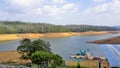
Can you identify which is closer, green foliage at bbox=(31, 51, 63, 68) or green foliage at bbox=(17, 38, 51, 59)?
green foliage at bbox=(31, 51, 63, 68)

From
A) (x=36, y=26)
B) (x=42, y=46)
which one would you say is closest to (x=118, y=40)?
(x=36, y=26)

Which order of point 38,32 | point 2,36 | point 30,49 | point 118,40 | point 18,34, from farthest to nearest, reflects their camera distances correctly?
point 38,32, point 18,34, point 2,36, point 118,40, point 30,49

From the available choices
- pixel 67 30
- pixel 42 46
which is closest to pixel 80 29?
pixel 67 30

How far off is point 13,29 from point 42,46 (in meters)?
72.7

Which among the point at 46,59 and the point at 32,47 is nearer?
the point at 46,59

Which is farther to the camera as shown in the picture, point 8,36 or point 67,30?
point 67,30

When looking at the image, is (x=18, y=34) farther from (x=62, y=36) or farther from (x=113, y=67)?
(x=113, y=67)

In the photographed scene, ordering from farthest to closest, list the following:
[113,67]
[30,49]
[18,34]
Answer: [18,34]
[30,49]
[113,67]

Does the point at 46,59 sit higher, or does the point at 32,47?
the point at 32,47

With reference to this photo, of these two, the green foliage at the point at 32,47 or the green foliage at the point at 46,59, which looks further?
the green foliage at the point at 32,47

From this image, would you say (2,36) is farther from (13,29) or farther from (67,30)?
(67,30)

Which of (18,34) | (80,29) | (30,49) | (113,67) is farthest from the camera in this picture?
(80,29)

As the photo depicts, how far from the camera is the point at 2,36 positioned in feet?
293

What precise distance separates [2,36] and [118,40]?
37.0m
